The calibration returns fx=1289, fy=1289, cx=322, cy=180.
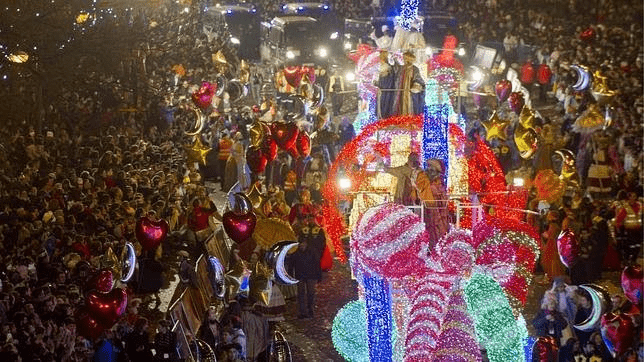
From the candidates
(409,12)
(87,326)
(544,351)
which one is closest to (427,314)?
(544,351)

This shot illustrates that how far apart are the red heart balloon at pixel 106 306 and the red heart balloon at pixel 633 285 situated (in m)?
5.36

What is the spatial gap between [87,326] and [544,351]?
4577 mm

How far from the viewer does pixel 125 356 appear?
1309 cm

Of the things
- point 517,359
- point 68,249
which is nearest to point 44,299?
point 68,249

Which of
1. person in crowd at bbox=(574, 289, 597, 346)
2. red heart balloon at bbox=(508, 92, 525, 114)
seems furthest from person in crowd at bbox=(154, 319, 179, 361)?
red heart balloon at bbox=(508, 92, 525, 114)

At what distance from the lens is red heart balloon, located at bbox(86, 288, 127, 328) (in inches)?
505

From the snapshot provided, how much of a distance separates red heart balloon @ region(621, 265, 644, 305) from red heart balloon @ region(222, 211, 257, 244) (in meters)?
4.54

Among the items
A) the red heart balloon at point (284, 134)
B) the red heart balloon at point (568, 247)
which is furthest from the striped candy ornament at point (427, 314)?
the red heart balloon at point (284, 134)

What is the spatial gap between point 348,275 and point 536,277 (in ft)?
8.96

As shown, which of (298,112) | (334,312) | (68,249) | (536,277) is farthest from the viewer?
(298,112)

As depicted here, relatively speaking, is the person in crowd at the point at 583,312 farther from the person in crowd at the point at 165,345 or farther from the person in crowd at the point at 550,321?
the person in crowd at the point at 165,345

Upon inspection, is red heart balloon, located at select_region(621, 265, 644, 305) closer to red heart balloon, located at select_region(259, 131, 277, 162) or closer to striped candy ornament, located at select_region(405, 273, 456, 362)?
striped candy ornament, located at select_region(405, 273, 456, 362)

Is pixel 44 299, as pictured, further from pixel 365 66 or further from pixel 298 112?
pixel 298 112

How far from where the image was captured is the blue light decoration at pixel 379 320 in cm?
1238
